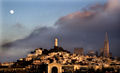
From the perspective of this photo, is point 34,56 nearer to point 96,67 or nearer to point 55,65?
point 96,67

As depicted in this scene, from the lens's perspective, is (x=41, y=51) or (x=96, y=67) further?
(x=41, y=51)

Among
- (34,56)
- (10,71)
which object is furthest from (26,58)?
(10,71)

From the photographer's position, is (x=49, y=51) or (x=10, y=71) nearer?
(x=10, y=71)

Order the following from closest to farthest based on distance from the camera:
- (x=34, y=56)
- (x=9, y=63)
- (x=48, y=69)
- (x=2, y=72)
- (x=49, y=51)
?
(x=48, y=69), (x=2, y=72), (x=9, y=63), (x=34, y=56), (x=49, y=51)

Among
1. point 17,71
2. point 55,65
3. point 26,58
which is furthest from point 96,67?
point 26,58

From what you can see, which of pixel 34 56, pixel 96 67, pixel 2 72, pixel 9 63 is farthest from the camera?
pixel 34 56

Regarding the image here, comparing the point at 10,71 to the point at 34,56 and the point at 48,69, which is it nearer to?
the point at 48,69

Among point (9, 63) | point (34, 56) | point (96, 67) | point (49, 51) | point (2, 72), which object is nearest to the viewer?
point (2, 72)

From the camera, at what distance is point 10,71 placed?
120188 mm

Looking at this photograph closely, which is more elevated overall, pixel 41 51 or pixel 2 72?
pixel 41 51

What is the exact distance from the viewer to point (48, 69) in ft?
358

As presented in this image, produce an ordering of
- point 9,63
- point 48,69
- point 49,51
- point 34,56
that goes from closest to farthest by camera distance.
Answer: point 48,69
point 9,63
point 34,56
point 49,51

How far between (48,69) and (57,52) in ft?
244

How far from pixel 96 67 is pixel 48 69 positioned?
112ft
